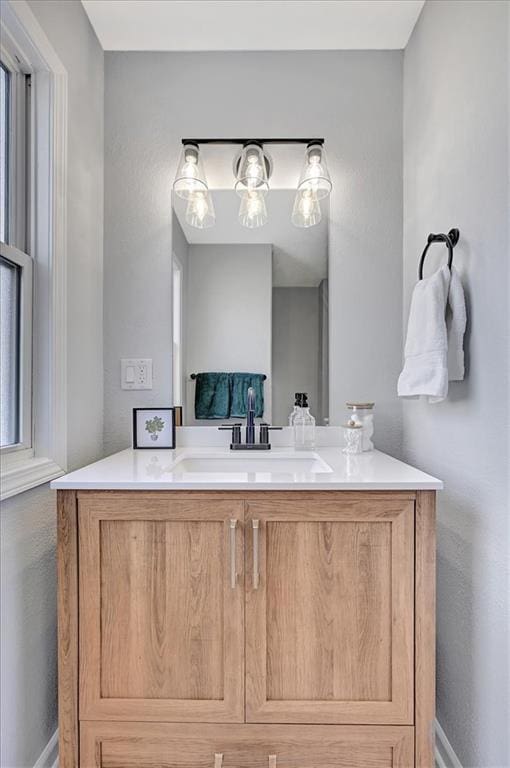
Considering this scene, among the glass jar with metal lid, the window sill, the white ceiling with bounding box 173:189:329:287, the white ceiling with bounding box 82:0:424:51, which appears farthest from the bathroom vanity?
the white ceiling with bounding box 82:0:424:51

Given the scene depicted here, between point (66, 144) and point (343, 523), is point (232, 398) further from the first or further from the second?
point (66, 144)

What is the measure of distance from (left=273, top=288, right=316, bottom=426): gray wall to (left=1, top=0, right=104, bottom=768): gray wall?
0.68m

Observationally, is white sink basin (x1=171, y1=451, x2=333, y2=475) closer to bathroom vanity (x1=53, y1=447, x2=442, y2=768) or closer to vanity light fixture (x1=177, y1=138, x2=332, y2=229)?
bathroom vanity (x1=53, y1=447, x2=442, y2=768)

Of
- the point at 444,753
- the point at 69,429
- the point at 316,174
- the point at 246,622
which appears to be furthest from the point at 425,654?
the point at 316,174

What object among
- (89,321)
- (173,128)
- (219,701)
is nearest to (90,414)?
(89,321)

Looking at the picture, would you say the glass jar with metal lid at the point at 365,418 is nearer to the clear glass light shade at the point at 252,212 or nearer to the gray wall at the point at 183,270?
the gray wall at the point at 183,270

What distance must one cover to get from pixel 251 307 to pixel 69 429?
80 cm

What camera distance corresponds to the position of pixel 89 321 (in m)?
1.81

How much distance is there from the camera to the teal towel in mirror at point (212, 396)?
75.9 inches

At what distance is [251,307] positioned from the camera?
1.93 meters

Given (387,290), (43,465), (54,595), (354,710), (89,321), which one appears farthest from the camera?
(387,290)

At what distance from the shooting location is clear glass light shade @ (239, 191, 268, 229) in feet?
6.37

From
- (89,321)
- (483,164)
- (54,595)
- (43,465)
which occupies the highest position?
(483,164)

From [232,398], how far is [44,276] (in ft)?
2.59
